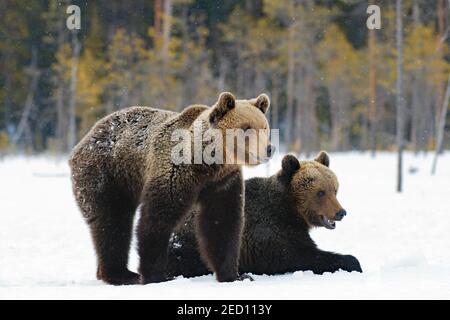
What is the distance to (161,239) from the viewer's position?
544cm

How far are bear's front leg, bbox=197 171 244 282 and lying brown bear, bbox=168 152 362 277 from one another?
0.46 meters

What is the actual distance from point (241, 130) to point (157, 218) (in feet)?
3.06

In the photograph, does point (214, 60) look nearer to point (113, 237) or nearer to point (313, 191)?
point (313, 191)

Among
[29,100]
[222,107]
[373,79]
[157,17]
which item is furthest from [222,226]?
[29,100]

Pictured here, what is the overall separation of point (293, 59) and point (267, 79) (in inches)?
347

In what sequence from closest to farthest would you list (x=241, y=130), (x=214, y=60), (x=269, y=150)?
(x=269, y=150) < (x=241, y=130) < (x=214, y=60)

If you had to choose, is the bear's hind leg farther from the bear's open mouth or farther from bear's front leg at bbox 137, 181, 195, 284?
the bear's open mouth

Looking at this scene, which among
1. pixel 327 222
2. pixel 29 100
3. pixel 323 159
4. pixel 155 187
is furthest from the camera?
pixel 29 100

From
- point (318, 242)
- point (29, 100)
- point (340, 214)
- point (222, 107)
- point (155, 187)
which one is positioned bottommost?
point (29, 100)

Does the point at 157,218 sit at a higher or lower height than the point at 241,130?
lower

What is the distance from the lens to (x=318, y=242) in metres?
9.73

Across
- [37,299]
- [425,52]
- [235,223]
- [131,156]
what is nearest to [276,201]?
[235,223]

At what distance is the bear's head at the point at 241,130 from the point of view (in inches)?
204
